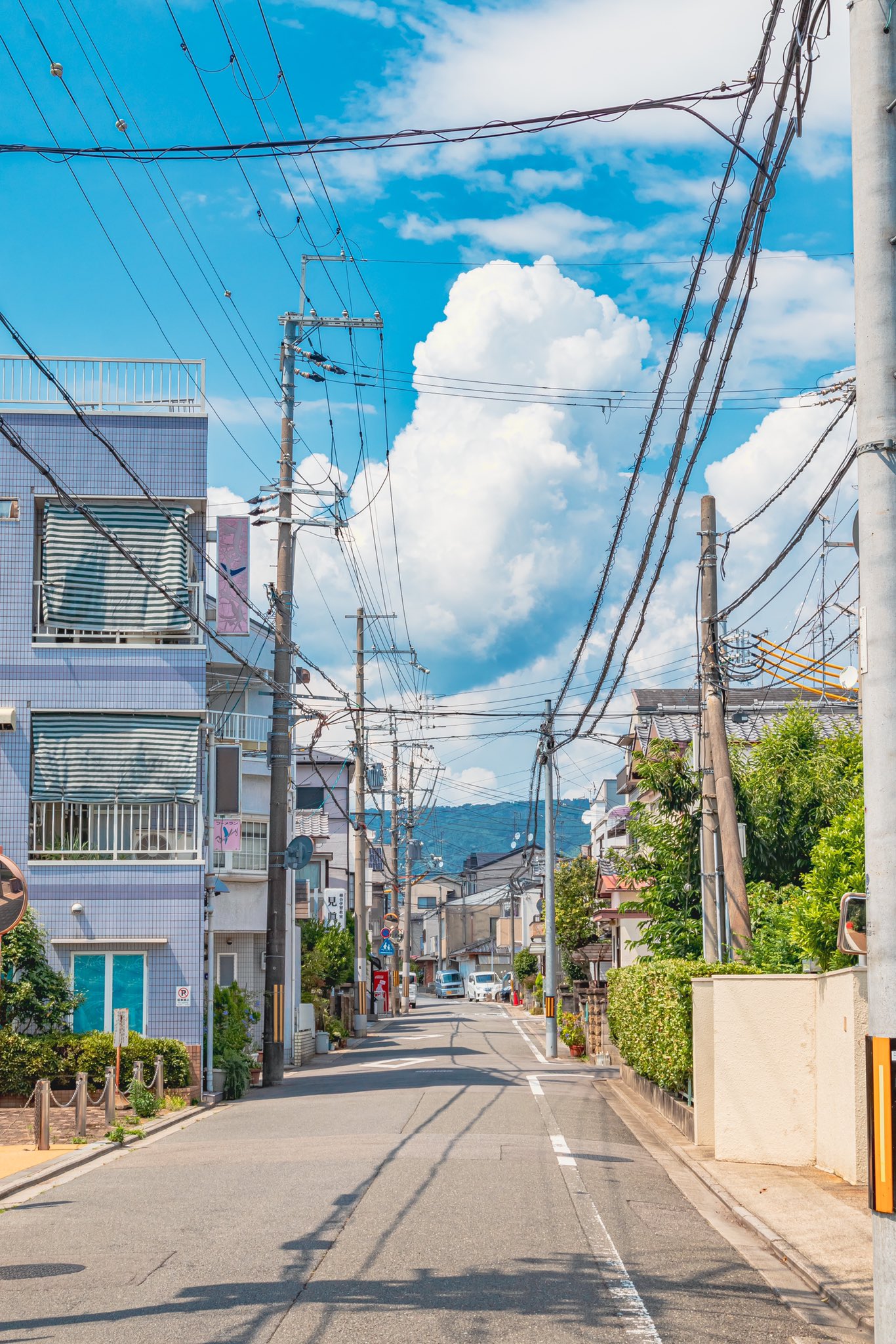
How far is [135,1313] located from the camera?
8.08m

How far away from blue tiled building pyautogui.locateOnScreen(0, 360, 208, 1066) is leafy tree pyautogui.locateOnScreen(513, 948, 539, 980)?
51.7 metres

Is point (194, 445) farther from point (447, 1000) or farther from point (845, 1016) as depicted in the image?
point (447, 1000)

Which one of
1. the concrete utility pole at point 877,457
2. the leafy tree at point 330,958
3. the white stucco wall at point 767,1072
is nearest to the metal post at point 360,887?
the leafy tree at point 330,958

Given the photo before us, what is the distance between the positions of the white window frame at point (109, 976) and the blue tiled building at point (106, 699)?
33 mm

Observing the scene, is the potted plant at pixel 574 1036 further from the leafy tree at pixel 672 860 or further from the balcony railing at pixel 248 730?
the leafy tree at pixel 672 860

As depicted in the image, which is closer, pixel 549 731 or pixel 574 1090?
pixel 574 1090

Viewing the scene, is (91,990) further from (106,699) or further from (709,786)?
(709,786)

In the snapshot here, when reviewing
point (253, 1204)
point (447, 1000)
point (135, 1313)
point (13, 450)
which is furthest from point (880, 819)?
point (447, 1000)

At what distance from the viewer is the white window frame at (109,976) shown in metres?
24.5

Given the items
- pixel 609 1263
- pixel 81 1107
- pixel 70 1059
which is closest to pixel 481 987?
pixel 70 1059

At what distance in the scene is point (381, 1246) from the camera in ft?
32.3

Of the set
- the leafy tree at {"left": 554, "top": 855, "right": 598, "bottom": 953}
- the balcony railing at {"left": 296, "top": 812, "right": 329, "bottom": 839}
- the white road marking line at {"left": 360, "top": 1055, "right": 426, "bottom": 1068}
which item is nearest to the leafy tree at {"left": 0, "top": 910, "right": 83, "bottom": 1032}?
the white road marking line at {"left": 360, "top": 1055, "right": 426, "bottom": 1068}

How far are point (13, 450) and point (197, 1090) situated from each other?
1239cm

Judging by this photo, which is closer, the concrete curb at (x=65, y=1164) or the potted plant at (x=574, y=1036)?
the concrete curb at (x=65, y=1164)
